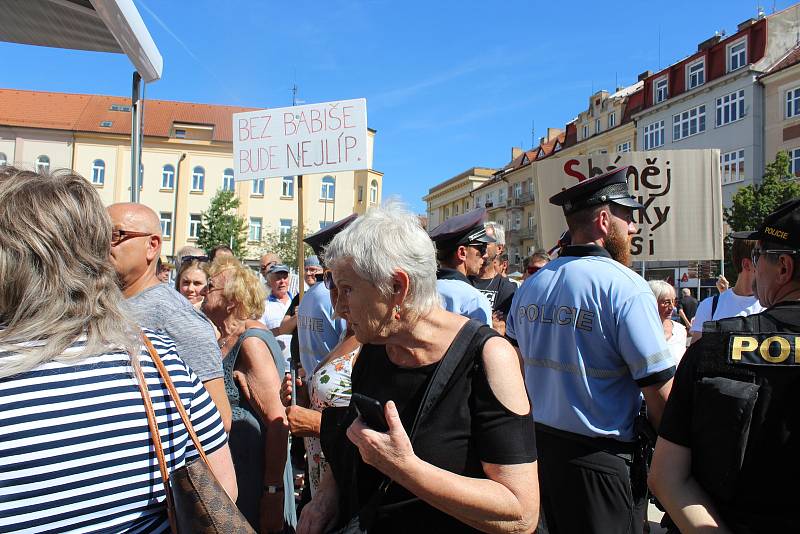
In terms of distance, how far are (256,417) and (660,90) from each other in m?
40.3

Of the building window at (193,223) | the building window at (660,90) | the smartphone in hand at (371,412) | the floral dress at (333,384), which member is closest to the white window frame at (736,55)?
the building window at (660,90)

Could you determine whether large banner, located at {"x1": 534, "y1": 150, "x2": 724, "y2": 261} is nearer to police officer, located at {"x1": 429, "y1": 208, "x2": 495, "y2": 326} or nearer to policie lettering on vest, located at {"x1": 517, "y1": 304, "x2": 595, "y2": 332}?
police officer, located at {"x1": 429, "y1": 208, "x2": 495, "y2": 326}

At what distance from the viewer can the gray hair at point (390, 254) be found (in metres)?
1.81

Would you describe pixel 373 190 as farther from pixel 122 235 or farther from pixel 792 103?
pixel 122 235

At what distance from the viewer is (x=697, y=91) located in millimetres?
33938

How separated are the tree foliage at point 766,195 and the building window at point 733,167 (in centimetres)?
715

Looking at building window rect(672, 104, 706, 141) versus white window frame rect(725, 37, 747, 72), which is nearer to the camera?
white window frame rect(725, 37, 747, 72)

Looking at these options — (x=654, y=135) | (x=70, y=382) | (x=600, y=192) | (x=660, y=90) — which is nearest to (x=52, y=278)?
(x=70, y=382)

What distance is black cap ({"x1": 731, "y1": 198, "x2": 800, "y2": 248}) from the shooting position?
1.93 m

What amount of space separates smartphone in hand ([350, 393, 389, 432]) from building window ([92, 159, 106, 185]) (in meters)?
46.9

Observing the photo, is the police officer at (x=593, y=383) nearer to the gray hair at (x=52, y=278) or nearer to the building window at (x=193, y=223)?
the gray hair at (x=52, y=278)

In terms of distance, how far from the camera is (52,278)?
1.36 metres

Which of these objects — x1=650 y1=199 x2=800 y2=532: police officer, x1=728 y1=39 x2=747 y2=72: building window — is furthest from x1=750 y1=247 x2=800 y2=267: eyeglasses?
x1=728 y1=39 x2=747 y2=72: building window

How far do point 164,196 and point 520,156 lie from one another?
37.2 m
